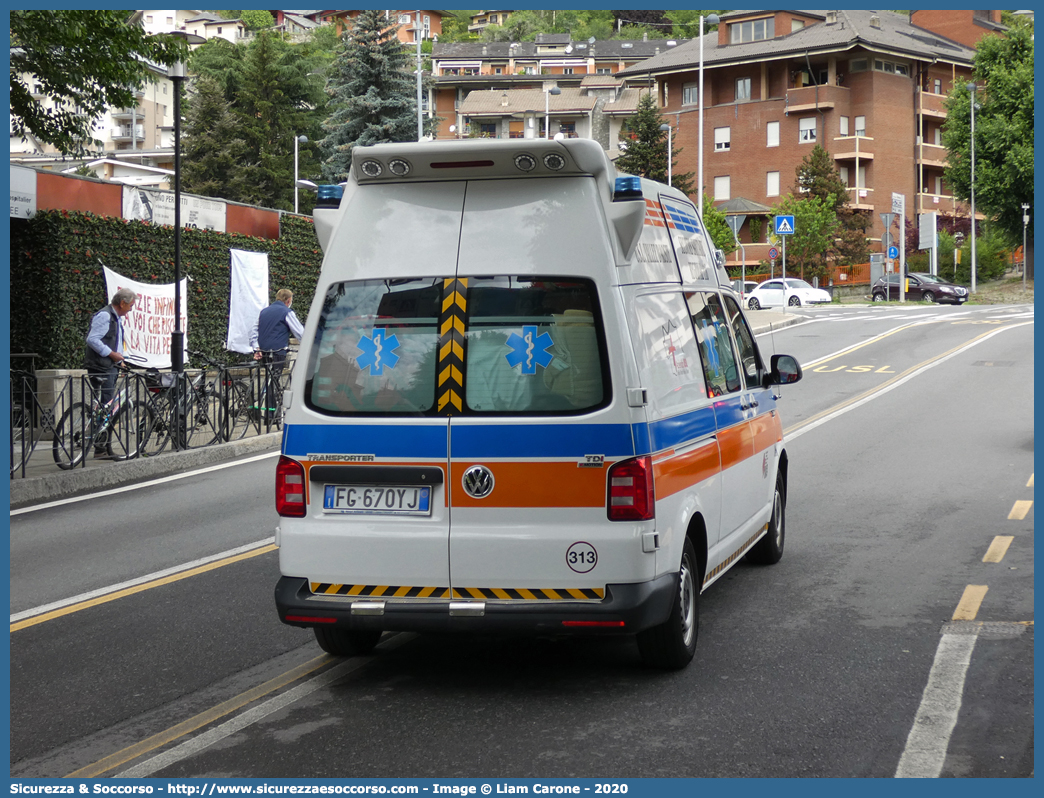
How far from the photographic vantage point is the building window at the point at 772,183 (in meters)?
79.2

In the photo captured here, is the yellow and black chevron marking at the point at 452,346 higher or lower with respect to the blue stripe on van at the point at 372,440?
higher

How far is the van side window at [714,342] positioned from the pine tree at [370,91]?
50612mm

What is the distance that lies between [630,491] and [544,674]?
46.8 inches

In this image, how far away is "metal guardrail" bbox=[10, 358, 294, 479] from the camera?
13.6 m

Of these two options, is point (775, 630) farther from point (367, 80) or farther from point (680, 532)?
point (367, 80)

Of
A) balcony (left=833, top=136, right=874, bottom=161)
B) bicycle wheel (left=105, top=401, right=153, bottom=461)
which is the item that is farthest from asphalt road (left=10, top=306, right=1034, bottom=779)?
balcony (left=833, top=136, right=874, bottom=161)

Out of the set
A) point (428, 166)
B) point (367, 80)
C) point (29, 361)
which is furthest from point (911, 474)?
point (367, 80)

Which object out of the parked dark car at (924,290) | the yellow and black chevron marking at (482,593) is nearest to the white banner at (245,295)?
the yellow and black chevron marking at (482,593)

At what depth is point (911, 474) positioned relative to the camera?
12.9 m

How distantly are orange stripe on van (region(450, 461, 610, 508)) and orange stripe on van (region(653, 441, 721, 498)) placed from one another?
292mm

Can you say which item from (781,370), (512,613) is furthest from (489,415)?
(781,370)

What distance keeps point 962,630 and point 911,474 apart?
6303 millimetres

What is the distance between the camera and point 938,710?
18.0 ft

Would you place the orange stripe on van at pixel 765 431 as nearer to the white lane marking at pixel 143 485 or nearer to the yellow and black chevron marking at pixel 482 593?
the yellow and black chevron marking at pixel 482 593
